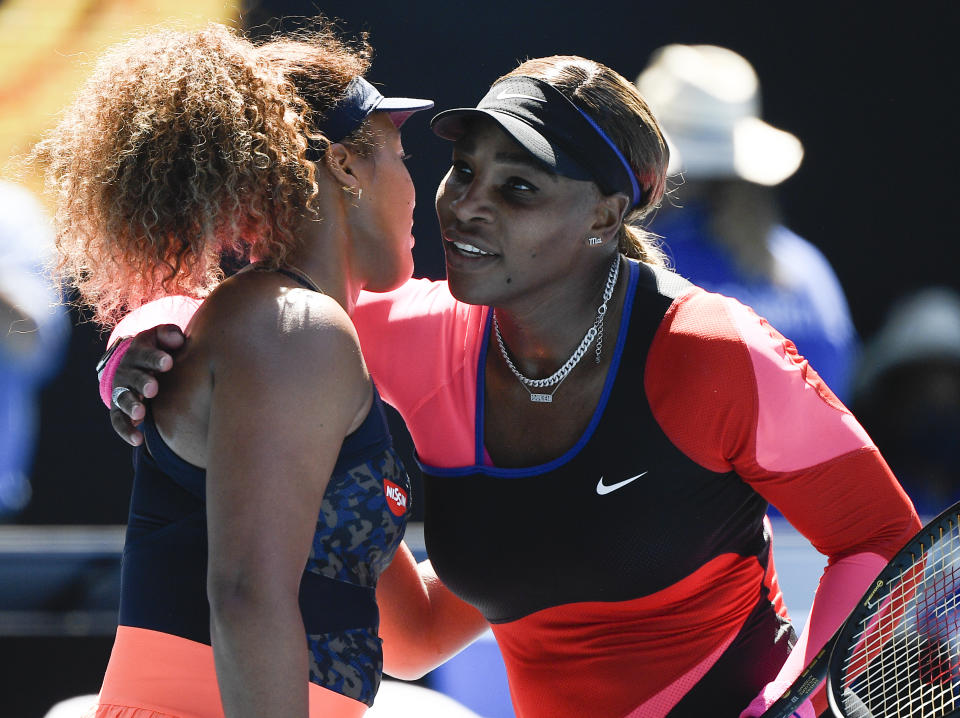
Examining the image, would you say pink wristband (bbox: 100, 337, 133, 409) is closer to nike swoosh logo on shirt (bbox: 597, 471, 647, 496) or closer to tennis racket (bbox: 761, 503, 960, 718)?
nike swoosh logo on shirt (bbox: 597, 471, 647, 496)

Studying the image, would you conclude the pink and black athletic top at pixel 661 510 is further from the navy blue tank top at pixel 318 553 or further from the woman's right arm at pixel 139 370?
the woman's right arm at pixel 139 370

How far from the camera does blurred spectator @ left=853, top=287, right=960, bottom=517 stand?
2.93 m

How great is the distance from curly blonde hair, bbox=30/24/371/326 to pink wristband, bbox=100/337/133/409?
9 centimetres

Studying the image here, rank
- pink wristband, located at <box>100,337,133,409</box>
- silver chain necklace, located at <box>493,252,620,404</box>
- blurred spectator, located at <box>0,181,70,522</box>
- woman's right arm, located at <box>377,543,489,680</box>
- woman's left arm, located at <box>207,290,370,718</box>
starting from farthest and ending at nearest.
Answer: blurred spectator, located at <box>0,181,70,522</box> → woman's right arm, located at <box>377,543,489,680</box> → silver chain necklace, located at <box>493,252,620,404</box> → pink wristband, located at <box>100,337,133,409</box> → woman's left arm, located at <box>207,290,370,718</box>

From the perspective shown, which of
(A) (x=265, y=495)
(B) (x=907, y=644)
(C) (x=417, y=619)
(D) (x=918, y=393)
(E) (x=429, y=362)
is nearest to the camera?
(A) (x=265, y=495)

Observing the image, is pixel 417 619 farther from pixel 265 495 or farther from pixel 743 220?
pixel 743 220

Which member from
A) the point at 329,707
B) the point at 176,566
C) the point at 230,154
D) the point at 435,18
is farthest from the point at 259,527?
the point at 435,18

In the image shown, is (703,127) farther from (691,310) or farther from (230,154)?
(230,154)

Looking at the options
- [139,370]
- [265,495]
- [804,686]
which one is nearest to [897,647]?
[804,686]

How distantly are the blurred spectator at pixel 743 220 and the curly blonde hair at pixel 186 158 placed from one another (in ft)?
5.33

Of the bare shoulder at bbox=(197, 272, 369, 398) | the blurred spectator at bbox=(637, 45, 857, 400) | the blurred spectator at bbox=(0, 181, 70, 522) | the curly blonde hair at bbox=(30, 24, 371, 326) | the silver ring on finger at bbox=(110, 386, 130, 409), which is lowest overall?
the blurred spectator at bbox=(0, 181, 70, 522)

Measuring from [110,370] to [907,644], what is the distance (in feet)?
4.19

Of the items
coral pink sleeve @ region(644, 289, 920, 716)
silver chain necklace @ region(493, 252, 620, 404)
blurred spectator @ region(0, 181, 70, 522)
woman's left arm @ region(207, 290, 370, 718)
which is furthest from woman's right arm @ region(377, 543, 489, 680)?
blurred spectator @ region(0, 181, 70, 522)

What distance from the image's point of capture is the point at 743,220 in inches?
117
